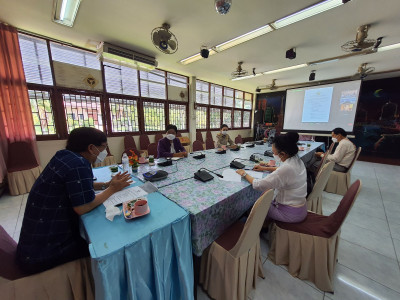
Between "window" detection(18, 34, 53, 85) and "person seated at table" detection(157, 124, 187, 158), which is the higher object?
"window" detection(18, 34, 53, 85)

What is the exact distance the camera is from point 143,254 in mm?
819

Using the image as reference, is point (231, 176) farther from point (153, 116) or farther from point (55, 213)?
point (153, 116)

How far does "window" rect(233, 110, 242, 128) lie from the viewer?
741cm

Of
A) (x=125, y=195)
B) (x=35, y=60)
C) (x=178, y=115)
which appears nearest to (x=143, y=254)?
(x=125, y=195)

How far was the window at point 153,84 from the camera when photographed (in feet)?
14.4

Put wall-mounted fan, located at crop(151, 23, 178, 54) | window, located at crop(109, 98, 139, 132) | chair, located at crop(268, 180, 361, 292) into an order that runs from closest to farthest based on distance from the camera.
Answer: chair, located at crop(268, 180, 361, 292), wall-mounted fan, located at crop(151, 23, 178, 54), window, located at crop(109, 98, 139, 132)

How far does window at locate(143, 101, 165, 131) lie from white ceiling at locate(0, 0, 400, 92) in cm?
146

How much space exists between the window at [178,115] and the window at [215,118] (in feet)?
4.59

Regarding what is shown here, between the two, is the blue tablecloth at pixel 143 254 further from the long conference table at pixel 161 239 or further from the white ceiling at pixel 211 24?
the white ceiling at pixel 211 24

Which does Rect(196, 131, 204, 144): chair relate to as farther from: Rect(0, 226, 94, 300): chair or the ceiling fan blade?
Rect(0, 226, 94, 300): chair

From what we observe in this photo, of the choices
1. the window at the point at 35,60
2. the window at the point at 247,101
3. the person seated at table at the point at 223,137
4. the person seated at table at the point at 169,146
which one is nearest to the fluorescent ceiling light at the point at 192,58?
the person seated at table at the point at 223,137

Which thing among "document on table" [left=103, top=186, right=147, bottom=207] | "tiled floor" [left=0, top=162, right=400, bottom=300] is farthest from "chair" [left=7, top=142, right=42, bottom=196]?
"document on table" [left=103, top=186, right=147, bottom=207]

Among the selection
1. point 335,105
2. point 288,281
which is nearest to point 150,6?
point 288,281

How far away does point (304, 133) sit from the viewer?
17.0 feet
